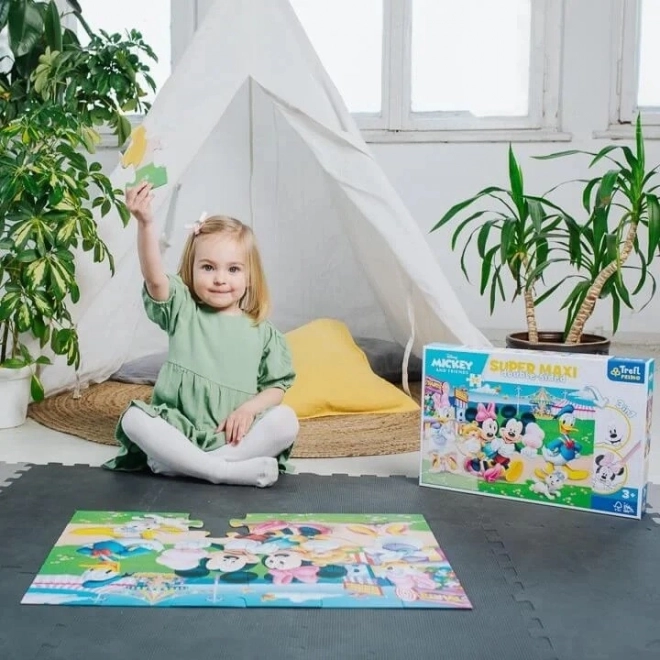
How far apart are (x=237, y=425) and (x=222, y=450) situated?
5 centimetres

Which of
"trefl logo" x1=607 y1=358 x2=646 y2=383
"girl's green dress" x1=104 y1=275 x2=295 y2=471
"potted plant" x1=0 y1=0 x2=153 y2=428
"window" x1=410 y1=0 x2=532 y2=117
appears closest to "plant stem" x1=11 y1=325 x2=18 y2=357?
"potted plant" x1=0 y1=0 x2=153 y2=428

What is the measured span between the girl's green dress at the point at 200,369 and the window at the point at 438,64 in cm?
179

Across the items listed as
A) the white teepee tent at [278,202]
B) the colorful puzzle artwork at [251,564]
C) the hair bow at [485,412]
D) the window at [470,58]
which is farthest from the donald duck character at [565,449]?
the window at [470,58]

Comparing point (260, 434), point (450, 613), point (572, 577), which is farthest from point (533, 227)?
point (450, 613)

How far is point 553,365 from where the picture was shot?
64.1 inches

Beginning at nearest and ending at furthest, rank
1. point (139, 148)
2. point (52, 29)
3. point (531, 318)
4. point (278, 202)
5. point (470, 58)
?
point (139, 148) < point (531, 318) < point (278, 202) < point (52, 29) < point (470, 58)

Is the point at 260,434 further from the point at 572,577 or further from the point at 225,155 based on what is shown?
the point at 225,155

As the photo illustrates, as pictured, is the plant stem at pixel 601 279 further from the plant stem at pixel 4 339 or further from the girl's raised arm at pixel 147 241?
the plant stem at pixel 4 339

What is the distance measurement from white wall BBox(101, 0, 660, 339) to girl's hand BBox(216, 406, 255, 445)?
5.93ft

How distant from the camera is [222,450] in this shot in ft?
5.75

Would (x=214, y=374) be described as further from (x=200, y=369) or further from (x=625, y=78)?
(x=625, y=78)

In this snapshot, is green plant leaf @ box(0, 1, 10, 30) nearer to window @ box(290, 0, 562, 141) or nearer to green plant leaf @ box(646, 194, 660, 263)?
window @ box(290, 0, 562, 141)

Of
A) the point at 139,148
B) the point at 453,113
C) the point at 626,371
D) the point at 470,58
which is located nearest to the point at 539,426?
the point at 626,371

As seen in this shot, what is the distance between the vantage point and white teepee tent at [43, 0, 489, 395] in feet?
7.39
